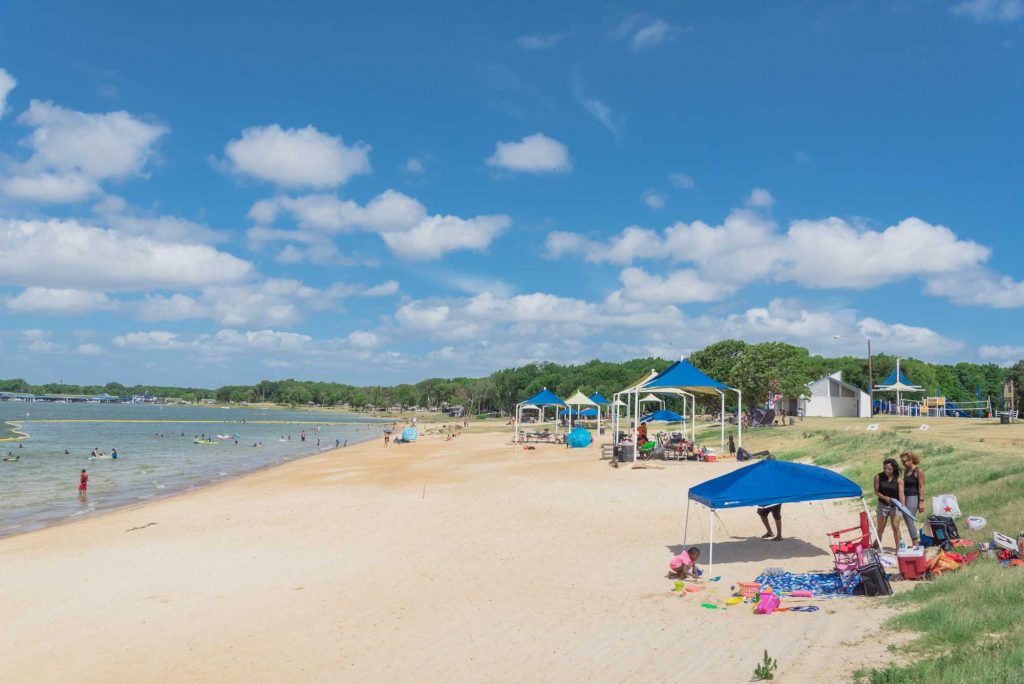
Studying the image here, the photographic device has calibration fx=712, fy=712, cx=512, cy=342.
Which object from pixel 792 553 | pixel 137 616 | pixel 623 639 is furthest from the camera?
pixel 792 553

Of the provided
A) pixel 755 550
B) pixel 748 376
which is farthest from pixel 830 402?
pixel 755 550

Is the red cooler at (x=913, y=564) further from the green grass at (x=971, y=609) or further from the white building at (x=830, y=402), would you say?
the white building at (x=830, y=402)

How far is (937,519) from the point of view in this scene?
10344 millimetres

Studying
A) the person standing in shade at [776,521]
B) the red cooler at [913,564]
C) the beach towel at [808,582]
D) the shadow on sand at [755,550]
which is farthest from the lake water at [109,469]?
the red cooler at [913,564]

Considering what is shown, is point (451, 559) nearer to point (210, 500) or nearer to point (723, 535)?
point (723, 535)

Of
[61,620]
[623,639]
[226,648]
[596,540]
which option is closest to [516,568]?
[596,540]

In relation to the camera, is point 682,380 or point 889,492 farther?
point 682,380

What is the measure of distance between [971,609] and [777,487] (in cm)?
379

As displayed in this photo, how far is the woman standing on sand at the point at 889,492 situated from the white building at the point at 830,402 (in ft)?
138

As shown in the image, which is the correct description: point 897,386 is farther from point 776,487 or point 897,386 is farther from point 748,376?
point 776,487

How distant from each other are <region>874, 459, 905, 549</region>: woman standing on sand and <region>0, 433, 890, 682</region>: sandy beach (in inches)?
45.9

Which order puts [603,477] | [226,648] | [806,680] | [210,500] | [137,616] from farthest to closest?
[210,500], [603,477], [137,616], [226,648], [806,680]

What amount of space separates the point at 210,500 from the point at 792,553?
60.8ft

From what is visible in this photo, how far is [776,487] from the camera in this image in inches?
423
